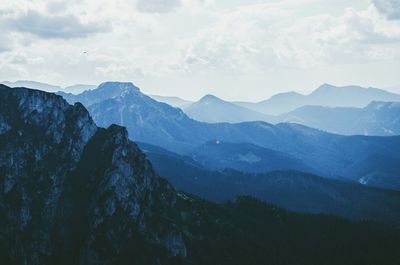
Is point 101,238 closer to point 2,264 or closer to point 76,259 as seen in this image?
point 76,259

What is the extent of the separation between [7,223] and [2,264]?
71.3 ft

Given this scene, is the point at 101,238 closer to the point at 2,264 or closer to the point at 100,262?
the point at 100,262

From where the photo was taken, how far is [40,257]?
7554 inches

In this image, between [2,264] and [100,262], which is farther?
[100,262]

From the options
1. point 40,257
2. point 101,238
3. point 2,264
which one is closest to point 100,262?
point 101,238

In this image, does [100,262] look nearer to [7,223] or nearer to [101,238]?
[101,238]

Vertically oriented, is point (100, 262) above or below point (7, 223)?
below

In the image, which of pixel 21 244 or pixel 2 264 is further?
pixel 21 244

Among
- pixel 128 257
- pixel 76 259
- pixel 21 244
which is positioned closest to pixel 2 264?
pixel 21 244

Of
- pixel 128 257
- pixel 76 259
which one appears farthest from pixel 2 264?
pixel 128 257

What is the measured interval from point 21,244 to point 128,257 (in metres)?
43.8

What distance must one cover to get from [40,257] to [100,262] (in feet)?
80.6

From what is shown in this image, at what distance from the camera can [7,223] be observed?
195000 millimetres

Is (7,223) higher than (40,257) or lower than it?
higher
